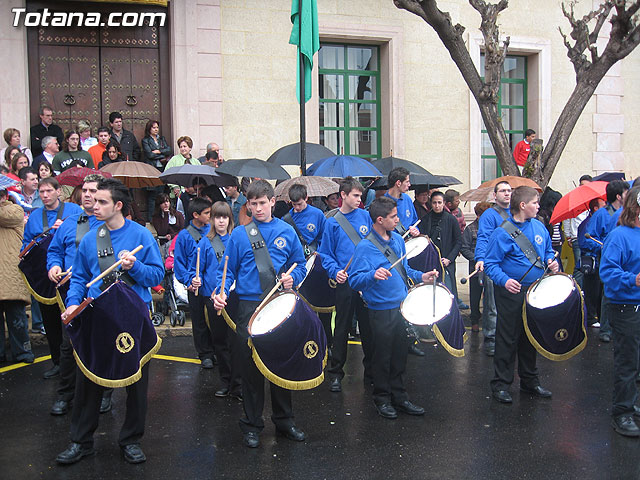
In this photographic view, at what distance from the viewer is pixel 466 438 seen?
561 centimetres

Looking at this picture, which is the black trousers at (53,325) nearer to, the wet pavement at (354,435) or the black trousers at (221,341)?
the wet pavement at (354,435)

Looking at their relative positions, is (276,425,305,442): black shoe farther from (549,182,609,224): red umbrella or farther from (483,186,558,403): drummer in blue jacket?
(549,182,609,224): red umbrella

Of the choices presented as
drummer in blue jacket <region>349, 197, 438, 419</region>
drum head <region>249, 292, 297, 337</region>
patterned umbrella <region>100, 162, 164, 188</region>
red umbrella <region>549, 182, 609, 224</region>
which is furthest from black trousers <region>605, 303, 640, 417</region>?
patterned umbrella <region>100, 162, 164, 188</region>

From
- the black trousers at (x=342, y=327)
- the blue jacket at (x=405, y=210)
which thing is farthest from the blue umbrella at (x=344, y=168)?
the black trousers at (x=342, y=327)

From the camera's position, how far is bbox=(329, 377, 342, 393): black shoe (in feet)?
22.8

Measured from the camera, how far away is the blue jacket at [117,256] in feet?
16.6

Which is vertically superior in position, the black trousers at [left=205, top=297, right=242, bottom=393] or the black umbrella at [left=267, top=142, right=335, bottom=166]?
the black umbrella at [left=267, top=142, right=335, bottom=166]

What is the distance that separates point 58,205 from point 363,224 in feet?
9.98

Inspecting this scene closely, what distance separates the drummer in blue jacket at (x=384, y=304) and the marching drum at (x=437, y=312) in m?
0.15

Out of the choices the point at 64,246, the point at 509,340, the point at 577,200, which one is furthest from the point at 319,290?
the point at 577,200

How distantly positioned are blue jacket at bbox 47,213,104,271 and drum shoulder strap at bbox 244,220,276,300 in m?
1.43

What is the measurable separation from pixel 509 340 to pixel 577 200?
3.03 metres

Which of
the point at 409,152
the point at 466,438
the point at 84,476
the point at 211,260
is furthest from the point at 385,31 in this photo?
the point at 84,476

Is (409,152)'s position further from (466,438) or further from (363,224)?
(466,438)
